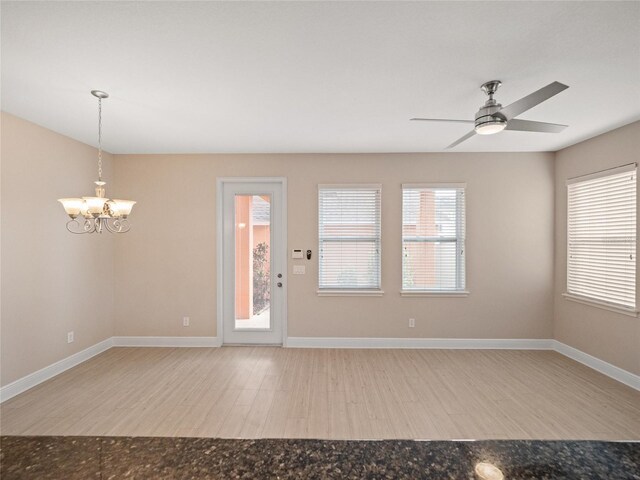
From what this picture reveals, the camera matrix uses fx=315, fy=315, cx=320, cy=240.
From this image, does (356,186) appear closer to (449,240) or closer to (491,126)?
(449,240)

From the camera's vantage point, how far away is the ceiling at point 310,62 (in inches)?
66.2

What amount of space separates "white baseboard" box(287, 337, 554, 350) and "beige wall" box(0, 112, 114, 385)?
105 inches

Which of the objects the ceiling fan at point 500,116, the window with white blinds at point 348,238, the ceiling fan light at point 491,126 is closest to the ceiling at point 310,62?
the ceiling fan at point 500,116

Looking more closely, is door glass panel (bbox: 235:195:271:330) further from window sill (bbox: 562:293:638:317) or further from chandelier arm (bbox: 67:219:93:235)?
window sill (bbox: 562:293:638:317)

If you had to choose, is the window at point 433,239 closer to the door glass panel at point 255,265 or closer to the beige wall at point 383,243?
the beige wall at point 383,243

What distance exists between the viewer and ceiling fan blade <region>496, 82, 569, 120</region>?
175 cm

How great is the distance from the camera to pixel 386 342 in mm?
4367

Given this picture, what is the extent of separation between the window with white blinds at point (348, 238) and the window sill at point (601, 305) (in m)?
2.44

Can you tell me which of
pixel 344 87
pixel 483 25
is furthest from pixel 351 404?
pixel 483 25

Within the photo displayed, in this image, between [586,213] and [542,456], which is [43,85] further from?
[586,213]

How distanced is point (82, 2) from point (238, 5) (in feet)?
2.59

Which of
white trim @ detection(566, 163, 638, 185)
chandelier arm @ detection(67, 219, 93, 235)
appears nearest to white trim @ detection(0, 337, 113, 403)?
chandelier arm @ detection(67, 219, 93, 235)

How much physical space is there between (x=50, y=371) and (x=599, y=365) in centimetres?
615

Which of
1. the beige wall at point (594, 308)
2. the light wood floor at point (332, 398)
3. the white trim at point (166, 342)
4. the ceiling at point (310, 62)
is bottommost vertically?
the light wood floor at point (332, 398)
